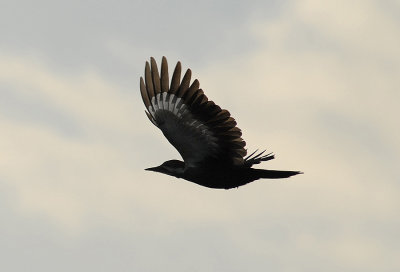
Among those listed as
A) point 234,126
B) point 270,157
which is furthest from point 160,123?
point 270,157

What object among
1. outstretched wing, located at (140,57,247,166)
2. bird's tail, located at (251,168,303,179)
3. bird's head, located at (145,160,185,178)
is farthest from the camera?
bird's head, located at (145,160,185,178)

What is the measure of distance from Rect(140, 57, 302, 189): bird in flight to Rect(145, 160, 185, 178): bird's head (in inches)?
0.7

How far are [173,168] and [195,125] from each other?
38.5 inches

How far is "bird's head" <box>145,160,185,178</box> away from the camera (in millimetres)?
12570

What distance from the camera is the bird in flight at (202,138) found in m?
12.0

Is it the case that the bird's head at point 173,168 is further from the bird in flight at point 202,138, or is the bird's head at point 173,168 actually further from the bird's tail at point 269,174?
the bird's tail at point 269,174

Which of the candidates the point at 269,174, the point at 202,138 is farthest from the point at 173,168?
the point at 269,174

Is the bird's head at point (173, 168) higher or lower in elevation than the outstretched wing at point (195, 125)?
lower

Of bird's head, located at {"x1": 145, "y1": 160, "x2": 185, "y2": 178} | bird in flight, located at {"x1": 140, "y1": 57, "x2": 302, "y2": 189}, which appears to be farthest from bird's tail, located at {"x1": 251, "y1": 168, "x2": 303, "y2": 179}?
bird's head, located at {"x1": 145, "y1": 160, "x2": 185, "y2": 178}

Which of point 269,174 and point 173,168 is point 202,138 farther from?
point 269,174

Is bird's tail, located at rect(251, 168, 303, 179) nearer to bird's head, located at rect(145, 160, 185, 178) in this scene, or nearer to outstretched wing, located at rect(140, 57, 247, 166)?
outstretched wing, located at rect(140, 57, 247, 166)

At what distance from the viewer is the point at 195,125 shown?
12.3m

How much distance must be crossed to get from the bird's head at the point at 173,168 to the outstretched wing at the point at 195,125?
311 mm

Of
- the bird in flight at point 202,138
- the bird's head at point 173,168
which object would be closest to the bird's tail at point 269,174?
the bird in flight at point 202,138
